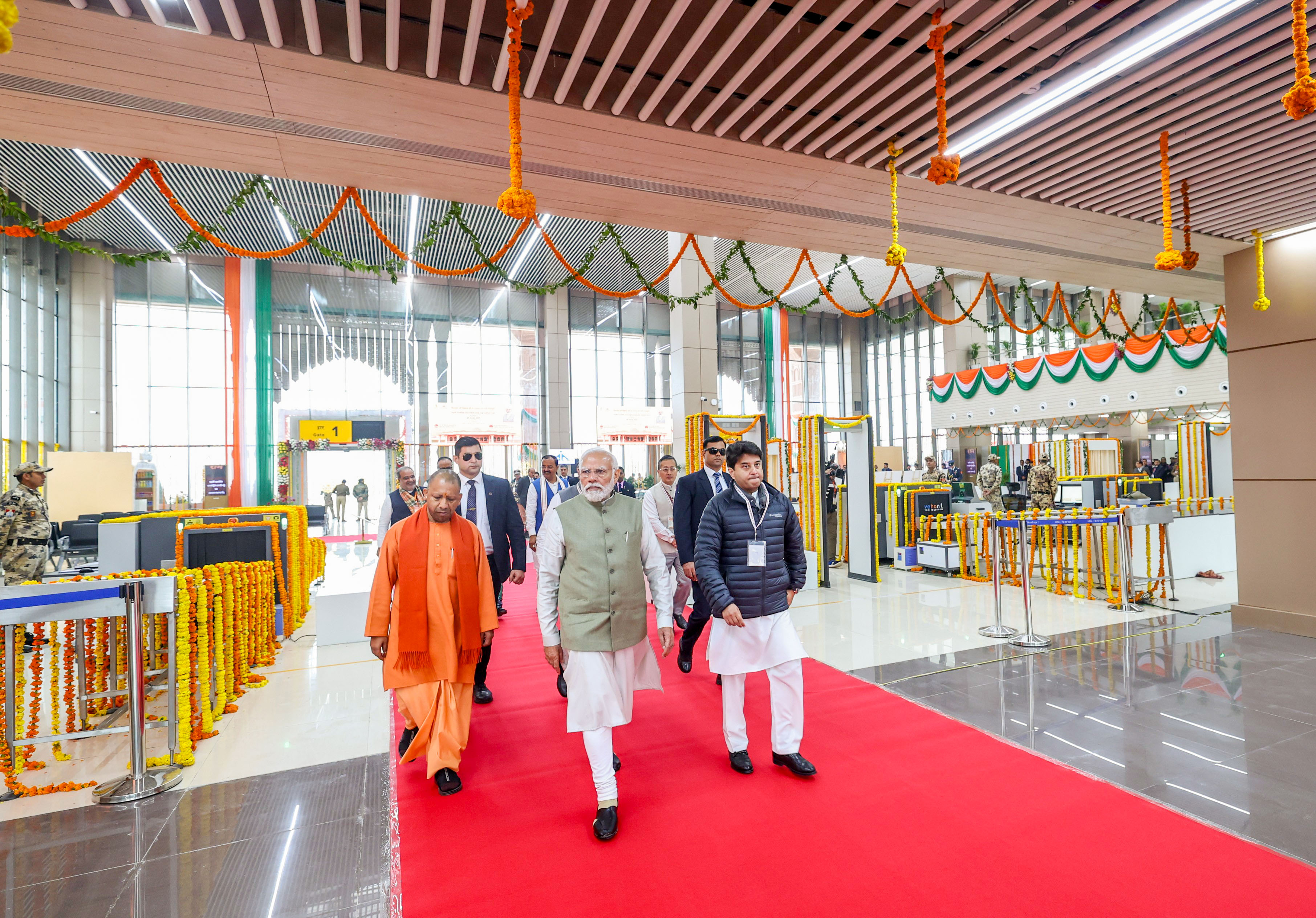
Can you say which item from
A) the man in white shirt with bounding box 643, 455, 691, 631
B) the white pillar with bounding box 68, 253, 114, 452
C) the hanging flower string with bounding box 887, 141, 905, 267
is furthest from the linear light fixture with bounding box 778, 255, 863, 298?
the white pillar with bounding box 68, 253, 114, 452

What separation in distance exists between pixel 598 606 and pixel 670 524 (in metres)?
3.18

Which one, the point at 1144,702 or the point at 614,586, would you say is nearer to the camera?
the point at 614,586

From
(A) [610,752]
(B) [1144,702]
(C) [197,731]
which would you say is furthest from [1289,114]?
(C) [197,731]

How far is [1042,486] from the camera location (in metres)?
8.39

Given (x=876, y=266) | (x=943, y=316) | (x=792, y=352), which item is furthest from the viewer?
(x=792, y=352)

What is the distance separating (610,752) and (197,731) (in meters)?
2.60

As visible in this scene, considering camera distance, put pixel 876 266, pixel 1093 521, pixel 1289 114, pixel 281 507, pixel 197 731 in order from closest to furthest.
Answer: pixel 1289 114
pixel 197 731
pixel 1093 521
pixel 281 507
pixel 876 266

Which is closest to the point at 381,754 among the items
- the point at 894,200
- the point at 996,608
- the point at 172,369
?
the point at 894,200

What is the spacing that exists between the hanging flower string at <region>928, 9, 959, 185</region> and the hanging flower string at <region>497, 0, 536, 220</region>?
2.10 m

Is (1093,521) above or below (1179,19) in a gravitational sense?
below

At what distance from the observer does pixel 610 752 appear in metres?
2.62

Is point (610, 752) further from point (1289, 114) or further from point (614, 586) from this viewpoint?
point (1289, 114)

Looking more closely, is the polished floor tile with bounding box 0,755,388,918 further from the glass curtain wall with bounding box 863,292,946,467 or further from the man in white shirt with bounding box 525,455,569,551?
the glass curtain wall with bounding box 863,292,946,467

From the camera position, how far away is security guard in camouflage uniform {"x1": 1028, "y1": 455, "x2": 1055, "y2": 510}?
8312 mm
